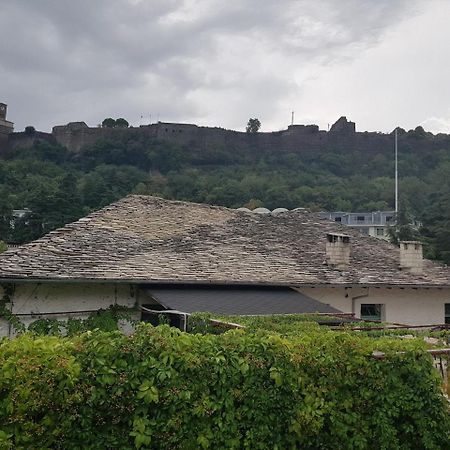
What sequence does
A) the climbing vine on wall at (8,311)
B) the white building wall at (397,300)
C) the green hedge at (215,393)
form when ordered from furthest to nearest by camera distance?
the white building wall at (397,300), the climbing vine on wall at (8,311), the green hedge at (215,393)

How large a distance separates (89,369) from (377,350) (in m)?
3.40

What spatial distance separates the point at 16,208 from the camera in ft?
195

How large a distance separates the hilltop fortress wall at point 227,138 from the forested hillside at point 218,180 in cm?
202

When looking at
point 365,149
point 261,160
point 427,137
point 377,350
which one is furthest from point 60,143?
point 377,350

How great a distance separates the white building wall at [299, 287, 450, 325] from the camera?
1603 cm

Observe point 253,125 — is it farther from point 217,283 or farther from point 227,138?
point 217,283

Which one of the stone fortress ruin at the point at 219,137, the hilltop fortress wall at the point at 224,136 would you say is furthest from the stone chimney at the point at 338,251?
the hilltop fortress wall at the point at 224,136

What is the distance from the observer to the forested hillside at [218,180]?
52.9 m

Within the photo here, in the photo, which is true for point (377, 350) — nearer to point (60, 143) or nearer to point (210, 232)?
point (210, 232)

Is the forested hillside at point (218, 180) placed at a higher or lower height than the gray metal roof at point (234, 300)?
higher

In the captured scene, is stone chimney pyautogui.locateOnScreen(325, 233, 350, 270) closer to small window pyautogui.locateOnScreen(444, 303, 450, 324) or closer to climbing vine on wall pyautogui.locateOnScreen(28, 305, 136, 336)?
small window pyautogui.locateOnScreen(444, 303, 450, 324)

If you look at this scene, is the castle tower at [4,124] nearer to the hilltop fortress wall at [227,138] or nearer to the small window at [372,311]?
the hilltop fortress wall at [227,138]

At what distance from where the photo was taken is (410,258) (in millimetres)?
17875

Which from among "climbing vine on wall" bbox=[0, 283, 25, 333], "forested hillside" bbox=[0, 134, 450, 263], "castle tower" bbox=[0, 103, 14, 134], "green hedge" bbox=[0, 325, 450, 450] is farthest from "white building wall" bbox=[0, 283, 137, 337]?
"castle tower" bbox=[0, 103, 14, 134]
